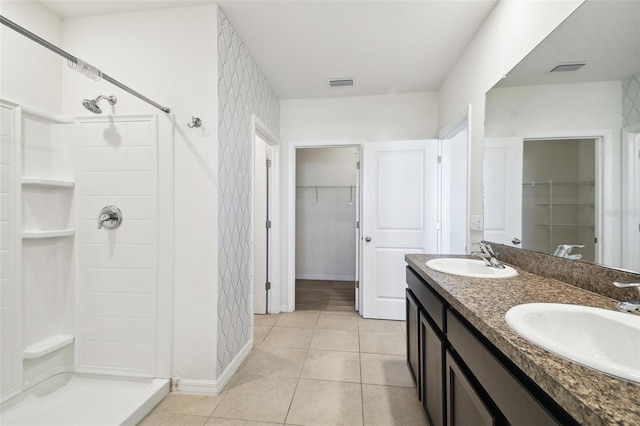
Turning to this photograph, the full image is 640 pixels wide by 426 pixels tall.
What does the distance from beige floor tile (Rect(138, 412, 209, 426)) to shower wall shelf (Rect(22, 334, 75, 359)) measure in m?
0.79

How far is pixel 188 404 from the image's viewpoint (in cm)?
161

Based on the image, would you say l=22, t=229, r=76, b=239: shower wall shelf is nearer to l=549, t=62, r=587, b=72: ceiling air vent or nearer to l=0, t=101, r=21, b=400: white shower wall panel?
l=0, t=101, r=21, b=400: white shower wall panel

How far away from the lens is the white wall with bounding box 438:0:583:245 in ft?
4.28

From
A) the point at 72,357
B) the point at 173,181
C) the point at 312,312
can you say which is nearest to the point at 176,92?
the point at 173,181

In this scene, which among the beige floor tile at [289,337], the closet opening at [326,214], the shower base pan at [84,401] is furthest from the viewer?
the closet opening at [326,214]

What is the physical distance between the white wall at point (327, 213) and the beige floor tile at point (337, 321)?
1578mm

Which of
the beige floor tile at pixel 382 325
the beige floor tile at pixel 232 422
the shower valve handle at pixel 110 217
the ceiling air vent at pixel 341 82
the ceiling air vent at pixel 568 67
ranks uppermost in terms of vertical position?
the ceiling air vent at pixel 341 82

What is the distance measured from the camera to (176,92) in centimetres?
174

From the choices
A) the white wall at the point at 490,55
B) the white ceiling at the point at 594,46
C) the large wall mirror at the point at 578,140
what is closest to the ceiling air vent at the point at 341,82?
the white wall at the point at 490,55

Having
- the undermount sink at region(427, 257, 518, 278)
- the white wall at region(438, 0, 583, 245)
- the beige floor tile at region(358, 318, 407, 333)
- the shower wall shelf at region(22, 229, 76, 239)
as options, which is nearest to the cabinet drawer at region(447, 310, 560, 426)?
the undermount sink at region(427, 257, 518, 278)

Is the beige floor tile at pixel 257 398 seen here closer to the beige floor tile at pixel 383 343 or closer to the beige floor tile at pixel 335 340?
the beige floor tile at pixel 335 340

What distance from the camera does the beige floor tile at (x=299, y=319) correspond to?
275cm

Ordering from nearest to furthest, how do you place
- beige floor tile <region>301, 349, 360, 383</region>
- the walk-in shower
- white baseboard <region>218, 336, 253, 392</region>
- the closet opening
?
1. the walk-in shower
2. white baseboard <region>218, 336, 253, 392</region>
3. beige floor tile <region>301, 349, 360, 383</region>
4. the closet opening

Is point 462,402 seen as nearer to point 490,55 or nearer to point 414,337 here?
point 414,337
